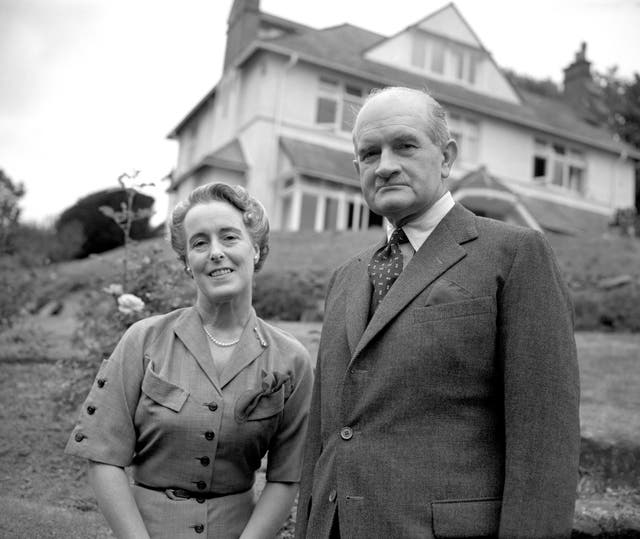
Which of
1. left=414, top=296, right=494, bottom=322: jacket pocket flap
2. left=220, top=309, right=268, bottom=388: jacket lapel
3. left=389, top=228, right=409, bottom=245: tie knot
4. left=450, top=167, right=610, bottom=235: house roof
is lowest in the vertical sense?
left=220, top=309, right=268, bottom=388: jacket lapel

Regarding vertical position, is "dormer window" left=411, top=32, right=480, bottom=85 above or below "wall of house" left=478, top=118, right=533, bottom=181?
above

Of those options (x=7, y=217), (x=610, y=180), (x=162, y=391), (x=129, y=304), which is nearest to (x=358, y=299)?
(x=162, y=391)

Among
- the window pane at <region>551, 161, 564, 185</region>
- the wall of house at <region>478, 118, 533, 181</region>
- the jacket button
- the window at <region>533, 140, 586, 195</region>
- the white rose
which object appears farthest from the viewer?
the window pane at <region>551, 161, 564, 185</region>

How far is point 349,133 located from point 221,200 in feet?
64.8

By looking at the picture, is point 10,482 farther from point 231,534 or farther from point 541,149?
point 541,149

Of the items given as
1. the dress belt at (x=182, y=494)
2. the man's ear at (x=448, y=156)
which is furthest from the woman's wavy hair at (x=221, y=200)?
the dress belt at (x=182, y=494)

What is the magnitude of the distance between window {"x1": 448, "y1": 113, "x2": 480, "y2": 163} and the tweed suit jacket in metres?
22.7

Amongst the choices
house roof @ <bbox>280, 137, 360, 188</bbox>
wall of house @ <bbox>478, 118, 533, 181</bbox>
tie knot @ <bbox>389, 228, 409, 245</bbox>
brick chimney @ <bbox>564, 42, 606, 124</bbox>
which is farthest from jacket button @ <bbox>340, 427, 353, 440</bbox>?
brick chimney @ <bbox>564, 42, 606, 124</bbox>

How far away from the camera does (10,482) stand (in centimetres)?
459

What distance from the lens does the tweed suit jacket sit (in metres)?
2.12

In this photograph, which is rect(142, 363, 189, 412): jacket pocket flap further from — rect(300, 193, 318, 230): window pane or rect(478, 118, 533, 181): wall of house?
rect(478, 118, 533, 181): wall of house

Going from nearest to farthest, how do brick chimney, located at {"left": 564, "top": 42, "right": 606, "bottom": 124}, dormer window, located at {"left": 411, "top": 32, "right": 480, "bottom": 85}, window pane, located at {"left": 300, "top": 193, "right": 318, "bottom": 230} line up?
window pane, located at {"left": 300, "top": 193, "right": 318, "bottom": 230}
dormer window, located at {"left": 411, "top": 32, "right": 480, "bottom": 85}
brick chimney, located at {"left": 564, "top": 42, "right": 606, "bottom": 124}

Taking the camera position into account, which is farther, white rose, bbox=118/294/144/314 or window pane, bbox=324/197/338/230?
window pane, bbox=324/197/338/230

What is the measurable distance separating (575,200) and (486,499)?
87.0 feet
